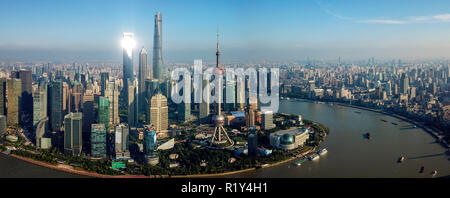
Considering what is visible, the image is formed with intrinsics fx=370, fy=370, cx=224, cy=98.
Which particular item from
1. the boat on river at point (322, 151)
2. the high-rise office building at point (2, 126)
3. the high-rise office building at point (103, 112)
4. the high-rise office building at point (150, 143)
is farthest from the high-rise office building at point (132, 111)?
the boat on river at point (322, 151)

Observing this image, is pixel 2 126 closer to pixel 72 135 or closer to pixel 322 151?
pixel 72 135

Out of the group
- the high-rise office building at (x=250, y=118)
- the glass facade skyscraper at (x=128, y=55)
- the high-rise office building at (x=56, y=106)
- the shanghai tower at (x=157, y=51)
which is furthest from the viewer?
the shanghai tower at (x=157, y=51)

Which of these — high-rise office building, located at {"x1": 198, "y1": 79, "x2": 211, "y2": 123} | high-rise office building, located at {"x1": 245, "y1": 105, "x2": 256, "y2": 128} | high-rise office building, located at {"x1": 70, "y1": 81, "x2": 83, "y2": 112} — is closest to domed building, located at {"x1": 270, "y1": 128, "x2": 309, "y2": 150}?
high-rise office building, located at {"x1": 245, "y1": 105, "x2": 256, "y2": 128}

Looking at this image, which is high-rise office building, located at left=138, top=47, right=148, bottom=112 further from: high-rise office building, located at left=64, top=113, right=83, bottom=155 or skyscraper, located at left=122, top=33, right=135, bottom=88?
high-rise office building, located at left=64, top=113, right=83, bottom=155

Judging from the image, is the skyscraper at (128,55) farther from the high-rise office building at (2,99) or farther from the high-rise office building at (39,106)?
the high-rise office building at (2,99)

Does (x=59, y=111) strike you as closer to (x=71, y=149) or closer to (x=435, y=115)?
(x=71, y=149)

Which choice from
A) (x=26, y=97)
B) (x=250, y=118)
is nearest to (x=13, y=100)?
(x=26, y=97)

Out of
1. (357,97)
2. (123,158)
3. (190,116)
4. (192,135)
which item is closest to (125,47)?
(190,116)

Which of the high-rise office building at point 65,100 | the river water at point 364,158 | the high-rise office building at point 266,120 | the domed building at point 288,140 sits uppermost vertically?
the high-rise office building at point 65,100
